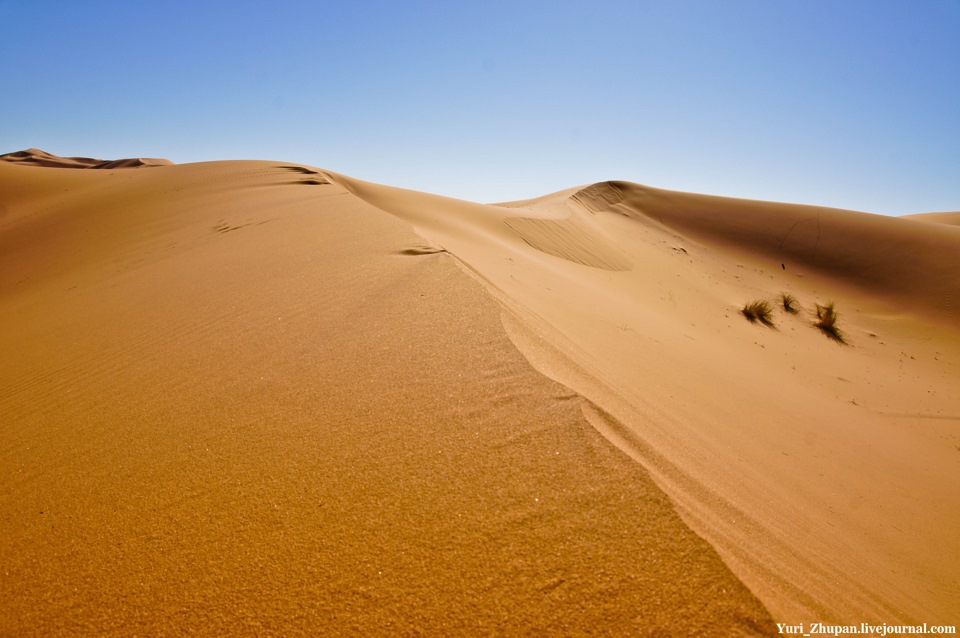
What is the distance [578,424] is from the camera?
172cm

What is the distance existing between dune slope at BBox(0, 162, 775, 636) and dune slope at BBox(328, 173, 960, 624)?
0.25m

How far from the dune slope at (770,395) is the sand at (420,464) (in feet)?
0.09

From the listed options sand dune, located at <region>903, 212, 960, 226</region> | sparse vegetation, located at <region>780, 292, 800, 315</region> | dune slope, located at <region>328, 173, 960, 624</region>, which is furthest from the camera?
sand dune, located at <region>903, 212, 960, 226</region>

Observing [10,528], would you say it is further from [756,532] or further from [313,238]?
[313,238]

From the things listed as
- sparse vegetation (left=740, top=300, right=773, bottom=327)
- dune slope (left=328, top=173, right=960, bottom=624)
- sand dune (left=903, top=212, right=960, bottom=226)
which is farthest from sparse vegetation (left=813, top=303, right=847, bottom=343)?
sand dune (left=903, top=212, right=960, bottom=226)

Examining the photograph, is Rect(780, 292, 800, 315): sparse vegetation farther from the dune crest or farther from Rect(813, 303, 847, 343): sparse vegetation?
the dune crest

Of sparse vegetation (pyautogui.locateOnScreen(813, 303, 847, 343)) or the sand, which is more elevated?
the sand

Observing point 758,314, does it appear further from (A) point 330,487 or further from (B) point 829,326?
(A) point 330,487

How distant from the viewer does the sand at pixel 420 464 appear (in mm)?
1170

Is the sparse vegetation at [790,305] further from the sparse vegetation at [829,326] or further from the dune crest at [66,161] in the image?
the dune crest at [66,161]

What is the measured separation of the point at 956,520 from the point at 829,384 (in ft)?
10.5

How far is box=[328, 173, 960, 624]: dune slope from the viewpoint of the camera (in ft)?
5.18

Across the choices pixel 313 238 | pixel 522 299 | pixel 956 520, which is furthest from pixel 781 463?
pixel 313 238

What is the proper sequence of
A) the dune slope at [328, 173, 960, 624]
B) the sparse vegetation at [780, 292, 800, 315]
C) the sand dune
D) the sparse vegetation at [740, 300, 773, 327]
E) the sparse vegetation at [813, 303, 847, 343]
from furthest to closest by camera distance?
the sand dune
the sparse vegetation at [780, 292, 800, 315]
the sparse vegetation at [813, 303, 847, 343]
the sparse vegetation at [740, 300, 773, 327]
the dune slope at [328, 173, 960, 624]
